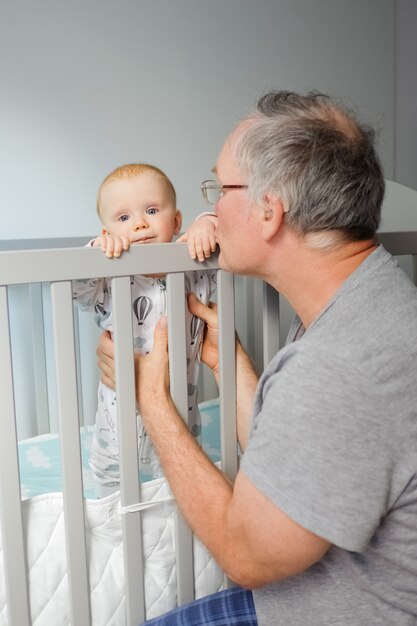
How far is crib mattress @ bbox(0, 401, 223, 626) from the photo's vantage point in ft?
3.45

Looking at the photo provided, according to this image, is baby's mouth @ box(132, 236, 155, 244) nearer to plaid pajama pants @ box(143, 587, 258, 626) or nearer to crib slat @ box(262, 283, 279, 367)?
crib slat @ box(262, 283, 279, 367)

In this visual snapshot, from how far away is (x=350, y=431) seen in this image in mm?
820

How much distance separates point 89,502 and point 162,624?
245 mm

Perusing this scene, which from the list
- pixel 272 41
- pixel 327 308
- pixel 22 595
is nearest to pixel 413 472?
pixel 327 308

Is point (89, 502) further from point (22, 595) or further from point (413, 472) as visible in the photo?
point (413, 472)

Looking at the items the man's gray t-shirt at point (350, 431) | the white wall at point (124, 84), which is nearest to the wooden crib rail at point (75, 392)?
Answer: the man's gray t-shirt at point (350, 431)

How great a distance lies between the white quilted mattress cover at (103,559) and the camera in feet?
3.45

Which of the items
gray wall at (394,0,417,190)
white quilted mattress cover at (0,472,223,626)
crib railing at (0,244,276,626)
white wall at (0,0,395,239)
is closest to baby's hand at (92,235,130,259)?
crib railing at (0,244,276,626)

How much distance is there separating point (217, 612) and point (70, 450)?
1.33 ft

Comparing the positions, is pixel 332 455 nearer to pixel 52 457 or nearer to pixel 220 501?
pixel 220 501

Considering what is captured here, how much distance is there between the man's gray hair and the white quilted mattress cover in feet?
1.68

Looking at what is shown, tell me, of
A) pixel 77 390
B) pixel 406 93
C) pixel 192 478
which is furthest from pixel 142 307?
pixel 406 93

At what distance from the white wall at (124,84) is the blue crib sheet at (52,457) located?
0.67 meters

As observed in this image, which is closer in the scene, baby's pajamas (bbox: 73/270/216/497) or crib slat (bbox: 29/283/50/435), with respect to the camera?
baby's pajamas (bbox: 73/270/216/497)
